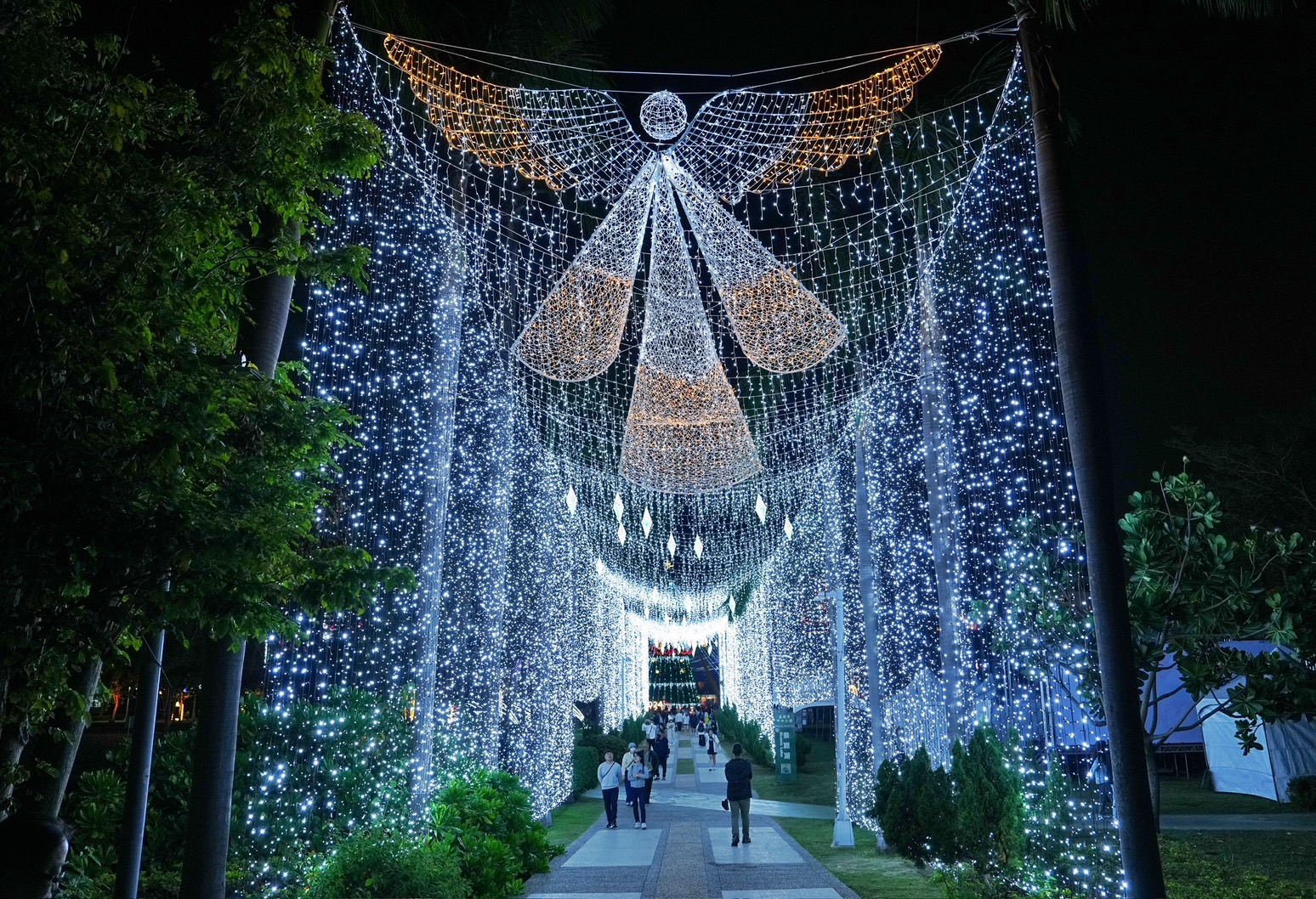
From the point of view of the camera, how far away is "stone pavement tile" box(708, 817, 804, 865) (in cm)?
1150

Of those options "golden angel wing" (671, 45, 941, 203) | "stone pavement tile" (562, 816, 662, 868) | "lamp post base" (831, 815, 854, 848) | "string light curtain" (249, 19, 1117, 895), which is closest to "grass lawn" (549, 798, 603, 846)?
"stone pavement tile" (562, 816, 662, 868)

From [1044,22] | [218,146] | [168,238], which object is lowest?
[168,238]

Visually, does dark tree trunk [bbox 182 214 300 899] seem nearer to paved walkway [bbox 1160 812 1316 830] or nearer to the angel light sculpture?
the angel light sculpture

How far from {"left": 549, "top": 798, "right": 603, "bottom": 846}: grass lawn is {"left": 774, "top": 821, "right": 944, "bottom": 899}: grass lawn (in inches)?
150

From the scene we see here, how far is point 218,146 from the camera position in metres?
4.55

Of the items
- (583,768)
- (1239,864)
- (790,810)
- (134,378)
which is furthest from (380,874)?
(583,768)

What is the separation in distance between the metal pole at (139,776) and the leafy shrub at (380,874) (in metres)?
2.27

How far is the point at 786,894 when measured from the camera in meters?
9.23

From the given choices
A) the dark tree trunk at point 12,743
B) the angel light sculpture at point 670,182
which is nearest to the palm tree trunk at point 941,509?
the angel light sculpture at point 670,182

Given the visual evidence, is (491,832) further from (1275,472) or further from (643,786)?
(1275,472)

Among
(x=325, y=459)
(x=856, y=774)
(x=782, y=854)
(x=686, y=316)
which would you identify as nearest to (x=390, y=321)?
(x=686, y=316)

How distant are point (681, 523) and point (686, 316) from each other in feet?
60.6

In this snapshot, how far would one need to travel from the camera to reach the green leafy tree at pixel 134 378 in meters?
3.29

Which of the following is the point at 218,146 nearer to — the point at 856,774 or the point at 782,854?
the point at 782,854
